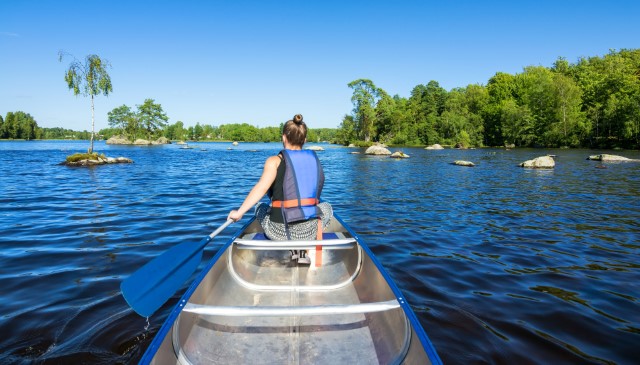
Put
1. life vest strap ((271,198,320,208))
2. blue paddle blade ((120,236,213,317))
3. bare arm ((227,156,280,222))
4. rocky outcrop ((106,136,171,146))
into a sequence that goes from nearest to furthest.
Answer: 1. blue paddle blade ((120,236,213,317))
2. bare arm ((227,156,280,222))
3. life vest strap ((271,198,320,208))
4. rocky outcrop ((106,136,171,146))

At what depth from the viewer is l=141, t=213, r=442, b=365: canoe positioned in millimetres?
2564

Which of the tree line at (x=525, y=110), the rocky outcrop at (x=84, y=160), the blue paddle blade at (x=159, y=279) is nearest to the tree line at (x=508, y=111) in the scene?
the tree line at (x=525, y=110)

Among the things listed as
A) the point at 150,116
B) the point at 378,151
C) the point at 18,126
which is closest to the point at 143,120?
the point at 150,116

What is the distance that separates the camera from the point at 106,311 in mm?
4141

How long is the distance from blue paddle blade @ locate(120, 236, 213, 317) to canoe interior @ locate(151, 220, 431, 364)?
13.2 inches

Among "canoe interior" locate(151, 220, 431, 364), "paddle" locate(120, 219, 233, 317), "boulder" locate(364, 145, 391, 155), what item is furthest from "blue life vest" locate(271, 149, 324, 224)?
"boulder" locate(364, 145, 391, 155)

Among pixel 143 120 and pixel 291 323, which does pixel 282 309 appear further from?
pixel 143 120

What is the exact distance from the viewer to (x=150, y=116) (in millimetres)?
102312

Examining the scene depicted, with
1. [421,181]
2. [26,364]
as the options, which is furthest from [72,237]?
[421,181]

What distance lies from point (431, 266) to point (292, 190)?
3.08 meters

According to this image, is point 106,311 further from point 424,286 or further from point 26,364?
point 424,286

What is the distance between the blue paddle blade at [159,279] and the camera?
10.0 ft

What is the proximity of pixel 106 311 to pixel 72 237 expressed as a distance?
412cm

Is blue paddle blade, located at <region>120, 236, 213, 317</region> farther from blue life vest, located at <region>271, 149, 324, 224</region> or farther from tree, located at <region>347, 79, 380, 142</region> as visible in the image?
tree, located at <region>347, 79, 380, 142</region>
